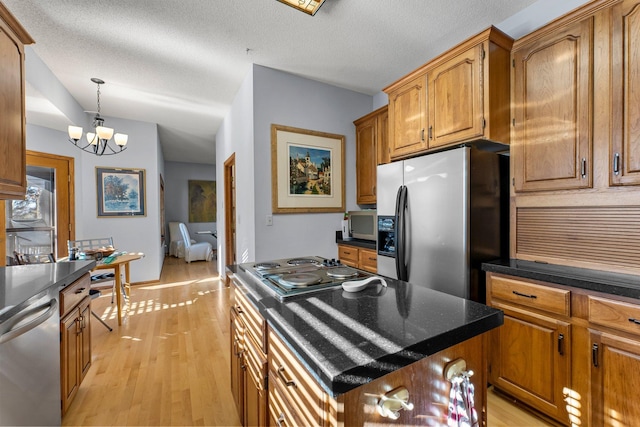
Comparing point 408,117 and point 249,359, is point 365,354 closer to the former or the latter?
point 249,359

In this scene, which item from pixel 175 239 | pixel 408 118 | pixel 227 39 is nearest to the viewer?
pixel 227 39

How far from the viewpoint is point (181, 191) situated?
8086 mm

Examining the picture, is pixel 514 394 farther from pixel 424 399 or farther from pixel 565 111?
pixel 565 111

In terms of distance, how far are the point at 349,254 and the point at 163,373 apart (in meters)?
2.02

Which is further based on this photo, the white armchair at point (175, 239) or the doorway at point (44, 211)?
the white armchair at point (175, 239)

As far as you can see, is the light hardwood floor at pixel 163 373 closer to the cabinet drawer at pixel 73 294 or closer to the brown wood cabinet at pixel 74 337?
the brown wood cabinet at pixel 74 337

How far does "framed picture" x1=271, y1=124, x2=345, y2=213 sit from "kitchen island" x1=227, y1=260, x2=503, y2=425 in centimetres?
187

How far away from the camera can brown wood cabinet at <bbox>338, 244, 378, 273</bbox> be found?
280cm

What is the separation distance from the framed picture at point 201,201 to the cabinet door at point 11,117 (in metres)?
6.74

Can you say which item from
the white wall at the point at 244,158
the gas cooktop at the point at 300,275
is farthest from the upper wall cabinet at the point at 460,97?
the white wall at the point at 244,158

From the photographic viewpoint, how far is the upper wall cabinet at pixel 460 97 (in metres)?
1.90

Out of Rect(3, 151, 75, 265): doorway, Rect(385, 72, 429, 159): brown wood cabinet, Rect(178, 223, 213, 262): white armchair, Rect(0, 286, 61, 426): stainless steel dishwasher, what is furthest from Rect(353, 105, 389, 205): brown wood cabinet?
Rect(178, 223, 213, 262): white armchair

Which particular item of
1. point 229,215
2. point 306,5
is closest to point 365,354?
point 306,5

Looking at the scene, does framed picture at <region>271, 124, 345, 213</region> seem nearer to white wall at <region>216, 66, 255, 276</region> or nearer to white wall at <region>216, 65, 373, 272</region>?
white wall at <region>216, 65, 373, 272</region>
